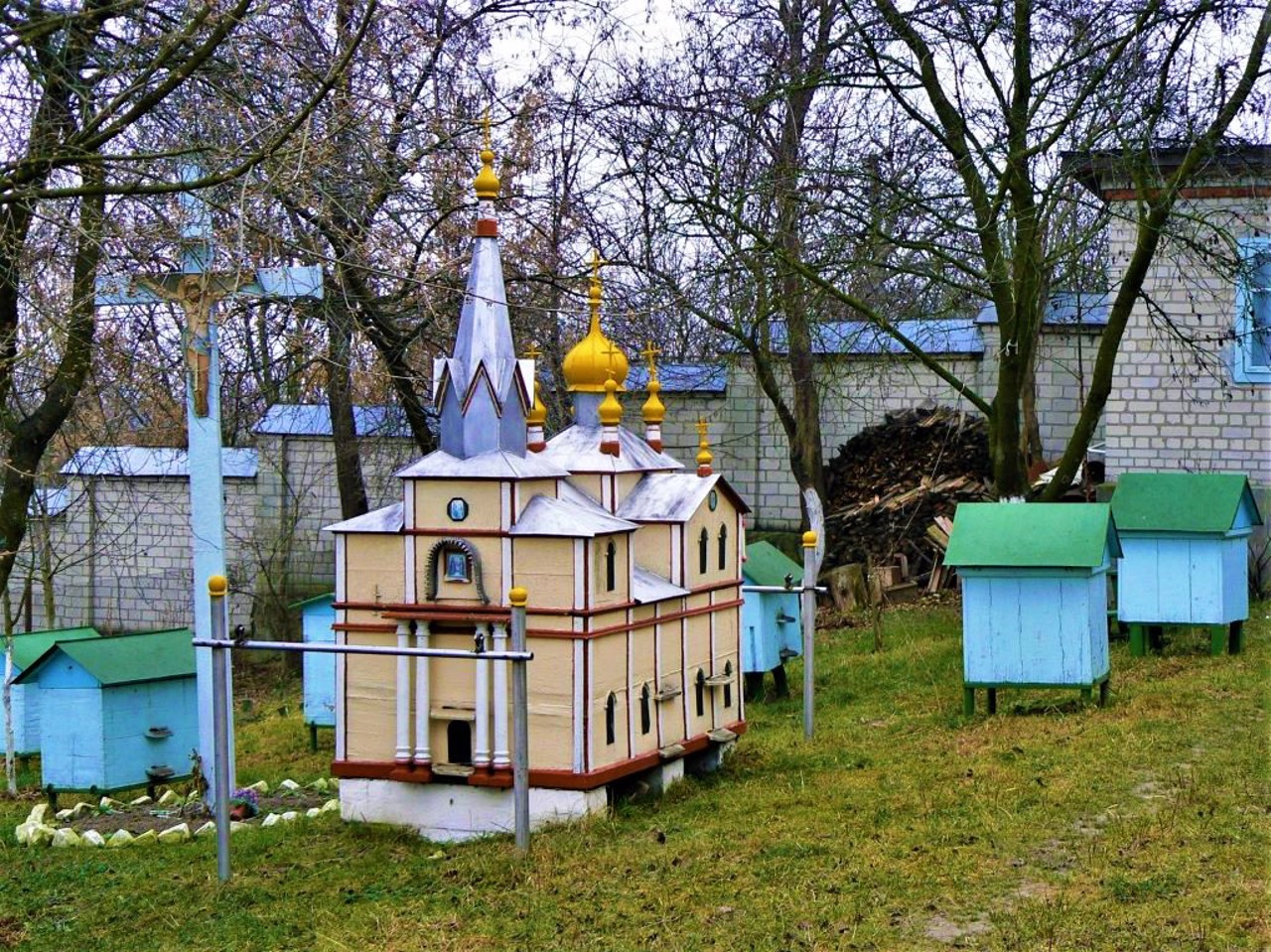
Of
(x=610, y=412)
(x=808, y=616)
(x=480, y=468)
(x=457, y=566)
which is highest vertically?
(x=610, y=412)

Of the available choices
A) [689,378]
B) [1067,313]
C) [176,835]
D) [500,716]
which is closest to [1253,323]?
[1067,313]

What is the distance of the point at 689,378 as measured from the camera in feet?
65.9

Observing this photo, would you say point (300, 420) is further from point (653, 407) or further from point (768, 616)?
point (653, 407)

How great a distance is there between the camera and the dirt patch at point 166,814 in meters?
9.16

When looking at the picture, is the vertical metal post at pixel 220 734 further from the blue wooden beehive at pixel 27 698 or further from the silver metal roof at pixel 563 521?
the blue wooden beehive at pixel 27 698

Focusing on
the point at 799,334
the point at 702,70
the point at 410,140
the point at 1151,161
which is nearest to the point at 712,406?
the point at 799,334

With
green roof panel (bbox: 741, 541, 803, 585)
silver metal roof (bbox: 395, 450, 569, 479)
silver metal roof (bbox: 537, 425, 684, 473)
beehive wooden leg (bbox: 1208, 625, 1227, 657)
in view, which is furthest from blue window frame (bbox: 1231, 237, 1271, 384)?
silver metal roof (bbox: 395, 450, 569, 479)

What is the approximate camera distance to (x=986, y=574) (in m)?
9.88

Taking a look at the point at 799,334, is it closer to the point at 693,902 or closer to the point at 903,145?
the point at 903,145

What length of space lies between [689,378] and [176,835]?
12255 millimetres

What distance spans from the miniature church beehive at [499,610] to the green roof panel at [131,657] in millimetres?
2140

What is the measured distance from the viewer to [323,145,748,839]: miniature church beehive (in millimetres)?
7715

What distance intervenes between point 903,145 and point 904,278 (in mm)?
6809

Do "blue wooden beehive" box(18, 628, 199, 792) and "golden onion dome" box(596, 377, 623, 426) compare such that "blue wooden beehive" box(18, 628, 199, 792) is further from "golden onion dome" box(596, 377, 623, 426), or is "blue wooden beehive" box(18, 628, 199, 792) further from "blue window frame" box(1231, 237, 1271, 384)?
"blue window frame" box(1231, 237, 1271, 384)
